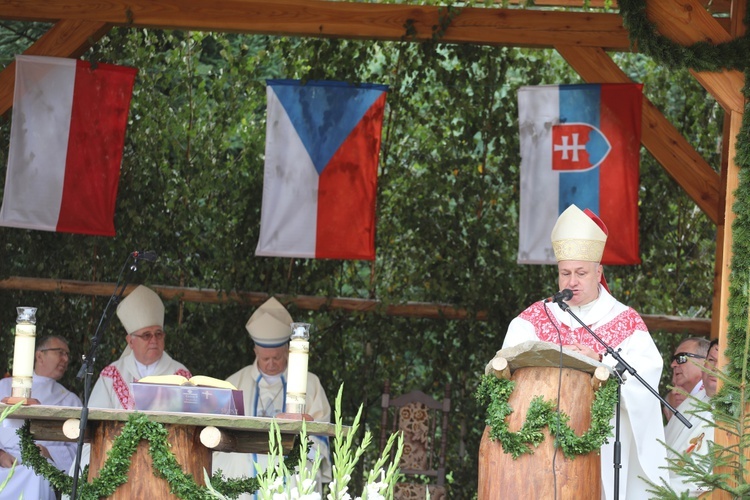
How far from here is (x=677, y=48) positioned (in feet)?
17.1

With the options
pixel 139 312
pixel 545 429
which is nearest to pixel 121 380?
pixel 139 312

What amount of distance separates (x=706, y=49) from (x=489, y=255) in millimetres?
3978

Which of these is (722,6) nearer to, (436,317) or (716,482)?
(436,317)

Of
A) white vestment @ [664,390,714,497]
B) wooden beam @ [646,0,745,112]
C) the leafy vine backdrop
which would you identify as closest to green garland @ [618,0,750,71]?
wooden beam @ [646,0,745,112]

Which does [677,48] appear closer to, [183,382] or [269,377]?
[183,382]

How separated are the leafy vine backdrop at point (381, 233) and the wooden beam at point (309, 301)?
93 mm

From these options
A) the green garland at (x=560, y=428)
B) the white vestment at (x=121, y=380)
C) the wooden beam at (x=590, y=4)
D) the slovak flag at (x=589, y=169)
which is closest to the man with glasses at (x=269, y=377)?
the white vestment at (x=121, y=380)

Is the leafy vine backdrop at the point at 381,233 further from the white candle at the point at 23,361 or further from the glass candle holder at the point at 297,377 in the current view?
the glass candle holder at the point at 297,377

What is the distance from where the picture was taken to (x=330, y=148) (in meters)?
7.62

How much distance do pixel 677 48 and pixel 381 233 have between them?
13.9 ft

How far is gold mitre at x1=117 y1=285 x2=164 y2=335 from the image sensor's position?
24.5ft

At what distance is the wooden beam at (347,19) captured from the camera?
7625 millimetres

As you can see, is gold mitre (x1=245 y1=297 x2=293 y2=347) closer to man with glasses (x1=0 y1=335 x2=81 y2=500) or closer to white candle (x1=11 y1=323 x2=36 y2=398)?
man with glasses (x1=0 y1=335 x2=81 y2=500)

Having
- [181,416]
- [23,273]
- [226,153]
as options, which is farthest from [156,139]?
[181,416]
